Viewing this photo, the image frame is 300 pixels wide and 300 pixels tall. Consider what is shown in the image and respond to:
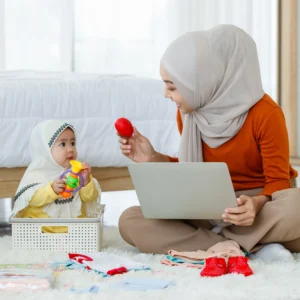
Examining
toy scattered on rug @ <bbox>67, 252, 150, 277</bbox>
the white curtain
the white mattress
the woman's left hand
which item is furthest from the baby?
the white curtain

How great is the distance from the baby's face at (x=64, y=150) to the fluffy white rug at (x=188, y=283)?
1.07 ft

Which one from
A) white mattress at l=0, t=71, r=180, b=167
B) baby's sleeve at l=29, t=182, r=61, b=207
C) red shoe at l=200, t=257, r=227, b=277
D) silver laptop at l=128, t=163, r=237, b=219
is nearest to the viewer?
red shoe at l=200, t=257, r=227, b=277

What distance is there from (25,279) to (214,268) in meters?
0.42

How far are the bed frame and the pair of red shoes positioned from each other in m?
0.70

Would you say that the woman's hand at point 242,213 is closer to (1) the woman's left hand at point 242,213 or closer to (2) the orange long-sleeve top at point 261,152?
(1) the woman's left hand at point 242,213

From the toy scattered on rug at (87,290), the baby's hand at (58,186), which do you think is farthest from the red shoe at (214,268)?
the baby's hand at (58,186)

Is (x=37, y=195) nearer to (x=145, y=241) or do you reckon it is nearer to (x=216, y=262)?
(x=145, y=241)

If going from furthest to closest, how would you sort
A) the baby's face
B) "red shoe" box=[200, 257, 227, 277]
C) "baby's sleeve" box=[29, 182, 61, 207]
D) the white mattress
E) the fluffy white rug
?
the white mattress → the baby's face → "baby's sleeve" box=[29, 182, 61, 207] → "red shoe" box=[200, 257, 227, 277] → the fluffy white rug

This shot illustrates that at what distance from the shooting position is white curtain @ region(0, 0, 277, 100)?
4.23 m

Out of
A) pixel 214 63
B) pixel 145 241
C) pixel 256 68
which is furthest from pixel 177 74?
pixel 145 241

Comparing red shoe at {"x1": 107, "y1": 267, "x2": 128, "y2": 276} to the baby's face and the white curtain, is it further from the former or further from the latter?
the white curtain

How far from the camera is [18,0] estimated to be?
4.18m

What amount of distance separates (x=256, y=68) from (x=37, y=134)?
664 mm

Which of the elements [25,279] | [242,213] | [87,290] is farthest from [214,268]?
[25,279]
